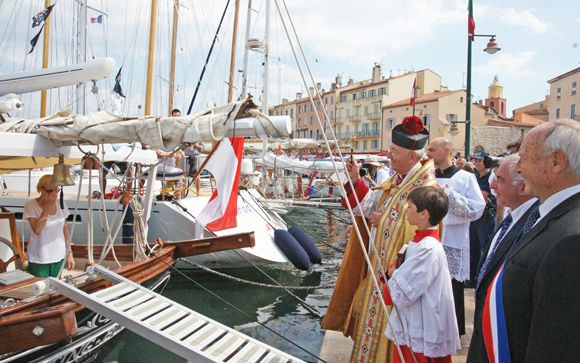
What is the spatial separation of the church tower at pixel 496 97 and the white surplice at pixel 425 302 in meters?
63.3

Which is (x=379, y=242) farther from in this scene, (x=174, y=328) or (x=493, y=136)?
(x=493, y=136)

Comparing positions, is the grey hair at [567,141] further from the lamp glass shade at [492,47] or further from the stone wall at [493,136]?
the stone wall at [493,136]

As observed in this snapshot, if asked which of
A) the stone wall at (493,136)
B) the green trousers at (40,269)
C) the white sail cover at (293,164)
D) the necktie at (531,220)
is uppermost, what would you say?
the stone wall at (493,136)

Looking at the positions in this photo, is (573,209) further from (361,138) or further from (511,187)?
(361,138)

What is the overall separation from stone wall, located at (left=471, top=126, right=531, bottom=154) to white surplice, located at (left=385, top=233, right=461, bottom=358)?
135 ft

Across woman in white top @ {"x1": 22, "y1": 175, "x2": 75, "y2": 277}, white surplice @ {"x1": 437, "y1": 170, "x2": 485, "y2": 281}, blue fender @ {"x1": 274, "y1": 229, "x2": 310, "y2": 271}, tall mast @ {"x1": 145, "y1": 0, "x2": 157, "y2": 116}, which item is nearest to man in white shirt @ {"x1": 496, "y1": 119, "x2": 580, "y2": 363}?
white surplice @ {"x1": 437, "y1": 170, "x2": 485, "y2": 281}

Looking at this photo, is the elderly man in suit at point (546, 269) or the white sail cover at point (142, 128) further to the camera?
the white sail cover at point (142, 128)

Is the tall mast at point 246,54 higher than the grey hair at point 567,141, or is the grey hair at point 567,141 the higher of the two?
the tall mast at point 246,54

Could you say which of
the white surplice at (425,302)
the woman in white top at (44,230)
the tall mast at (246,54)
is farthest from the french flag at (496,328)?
the tall mast at (246,54)

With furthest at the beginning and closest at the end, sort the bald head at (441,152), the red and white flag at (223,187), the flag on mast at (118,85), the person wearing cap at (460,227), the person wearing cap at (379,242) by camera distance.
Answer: the flag on mast at (118,85) → the red and white flag at (223,187) → the bald head at (441,152) → the person wearing cap at (460,227) → the person wearing cap at (379,242)

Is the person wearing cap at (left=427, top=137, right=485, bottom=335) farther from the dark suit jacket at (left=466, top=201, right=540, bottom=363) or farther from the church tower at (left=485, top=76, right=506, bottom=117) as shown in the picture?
the church tower at (left=485, top=76, right=506, bottom=117)

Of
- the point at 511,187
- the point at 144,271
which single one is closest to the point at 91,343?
the point at 144,271

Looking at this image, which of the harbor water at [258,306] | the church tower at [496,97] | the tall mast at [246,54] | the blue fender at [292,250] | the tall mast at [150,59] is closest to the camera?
the harbor water at [258,306]

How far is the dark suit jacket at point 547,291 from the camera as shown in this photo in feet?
3.49
